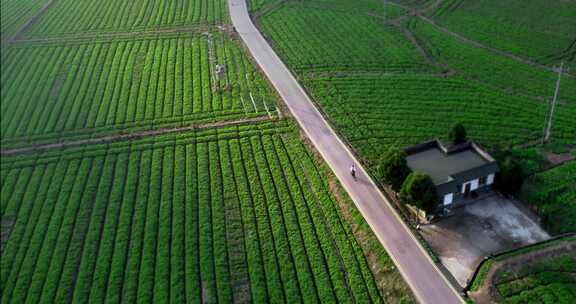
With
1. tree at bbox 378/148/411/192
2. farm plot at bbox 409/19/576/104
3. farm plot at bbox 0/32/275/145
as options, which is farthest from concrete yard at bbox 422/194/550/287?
farm plot at bbox 0/32/275/145

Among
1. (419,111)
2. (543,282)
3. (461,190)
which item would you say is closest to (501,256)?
(543,282)

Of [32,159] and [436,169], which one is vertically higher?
[436,169]

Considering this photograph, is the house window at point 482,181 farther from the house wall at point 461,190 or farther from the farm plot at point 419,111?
the farm plot at point 419,111

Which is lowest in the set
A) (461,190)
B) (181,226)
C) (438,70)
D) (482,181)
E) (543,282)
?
(181,226)

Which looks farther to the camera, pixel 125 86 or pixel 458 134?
pixel 125 86

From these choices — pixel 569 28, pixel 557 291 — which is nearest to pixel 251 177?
pixel 557 291

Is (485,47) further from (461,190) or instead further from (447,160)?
(461,190)

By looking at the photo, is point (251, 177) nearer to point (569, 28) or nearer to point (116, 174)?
point (116, 174)

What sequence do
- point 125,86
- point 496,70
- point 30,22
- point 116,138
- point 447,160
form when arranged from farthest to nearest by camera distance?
point 30,22 < point 496,70 < point 125,86 < point 116,138 < point 447,160
